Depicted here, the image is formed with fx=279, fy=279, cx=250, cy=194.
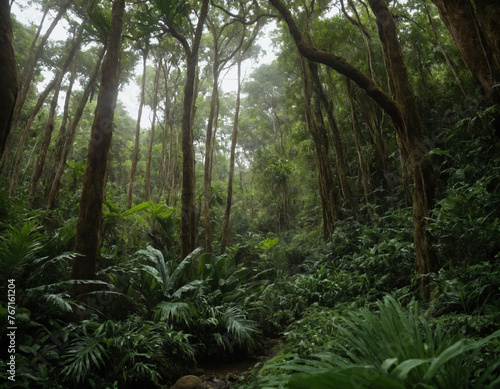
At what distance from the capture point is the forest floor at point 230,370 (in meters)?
3.42

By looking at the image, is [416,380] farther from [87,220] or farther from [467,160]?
[467,160]

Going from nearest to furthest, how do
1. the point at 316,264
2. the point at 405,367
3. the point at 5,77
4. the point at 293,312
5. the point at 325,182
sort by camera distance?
the point at 405,367 → the point at 5,77 → the point at 293,312 → the point at 316,264 → the point at 325,182

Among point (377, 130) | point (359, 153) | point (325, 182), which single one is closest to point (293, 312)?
point (325, 182)

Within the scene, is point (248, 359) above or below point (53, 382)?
below

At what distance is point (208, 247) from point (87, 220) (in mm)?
4953

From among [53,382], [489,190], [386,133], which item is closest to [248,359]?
→ [53,382]

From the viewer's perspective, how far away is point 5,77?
5.65 ft

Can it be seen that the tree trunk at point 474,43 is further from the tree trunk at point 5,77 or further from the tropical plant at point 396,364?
the tree trunk at point 5,77

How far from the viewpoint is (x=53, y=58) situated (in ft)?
45.1

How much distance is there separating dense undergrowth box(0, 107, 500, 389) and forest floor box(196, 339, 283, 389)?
4.9 inches

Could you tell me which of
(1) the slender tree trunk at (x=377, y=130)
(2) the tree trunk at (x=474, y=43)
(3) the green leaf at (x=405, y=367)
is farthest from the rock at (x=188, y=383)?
(1) the slender tree trunk at (x=377, y=130)

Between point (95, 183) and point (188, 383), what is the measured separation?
2932mm

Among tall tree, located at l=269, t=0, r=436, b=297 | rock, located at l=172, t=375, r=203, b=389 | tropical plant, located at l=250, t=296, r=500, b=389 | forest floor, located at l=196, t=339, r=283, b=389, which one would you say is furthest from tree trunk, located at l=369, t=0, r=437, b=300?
rock, located at l=172, t=375, r=203, b=389

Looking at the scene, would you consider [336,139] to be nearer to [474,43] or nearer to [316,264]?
Answer: [316,264]
